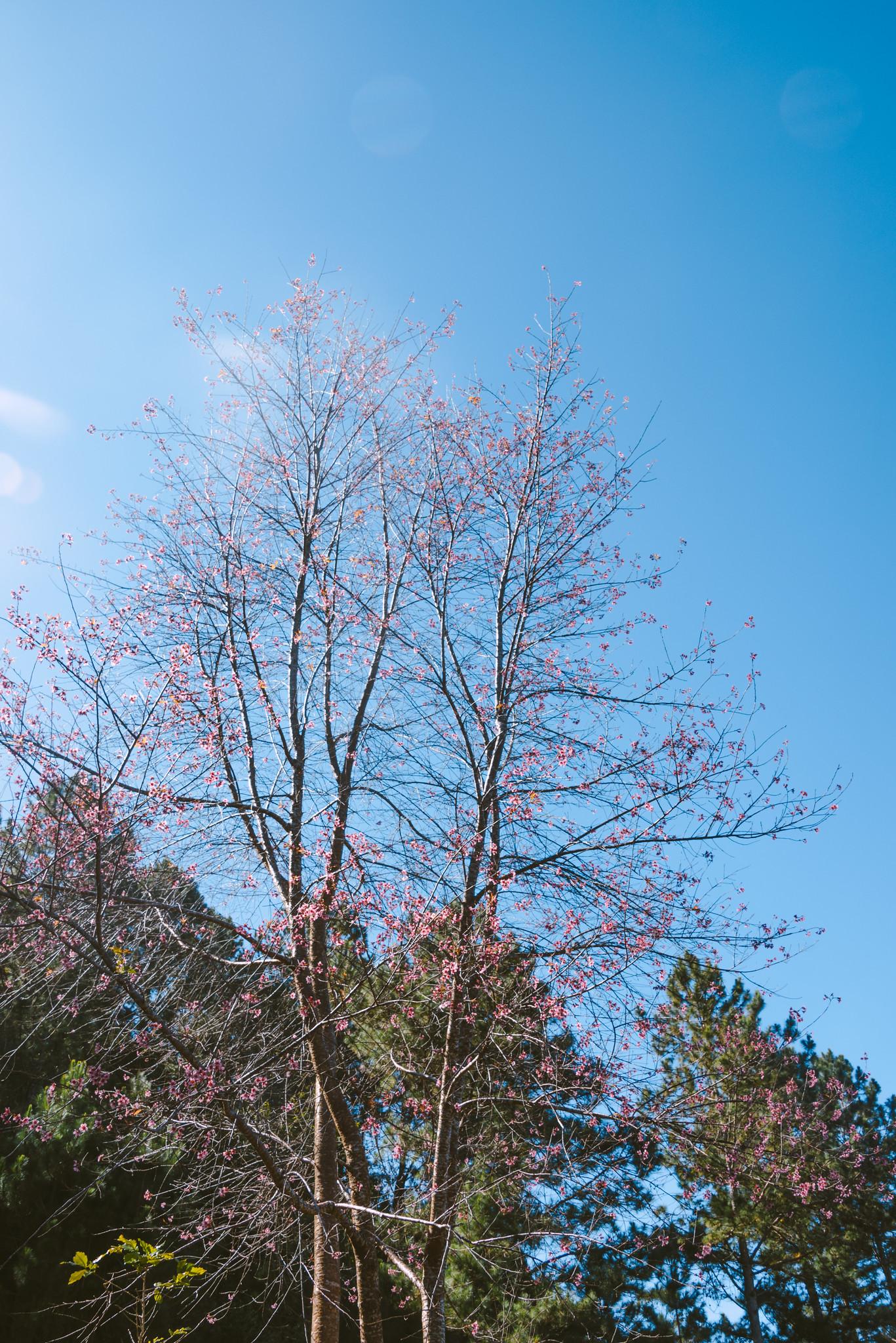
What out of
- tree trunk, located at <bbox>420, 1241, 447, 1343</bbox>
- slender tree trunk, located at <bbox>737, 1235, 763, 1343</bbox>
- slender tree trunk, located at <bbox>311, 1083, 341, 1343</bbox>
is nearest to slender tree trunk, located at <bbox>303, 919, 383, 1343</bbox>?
slender tree trunk, located at <bbox>311, 1083, 341, 1343</bbox>

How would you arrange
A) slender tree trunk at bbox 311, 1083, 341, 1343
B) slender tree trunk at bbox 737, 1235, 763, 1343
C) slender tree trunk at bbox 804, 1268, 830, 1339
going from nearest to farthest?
1. slender tree trunk at bbox 311, 1083, 341, 1343
2. slender tree trunk at bbox 737, 1235, 763, 1343
3. slender tree trunk at bbox 804, 1268, 830, 1339

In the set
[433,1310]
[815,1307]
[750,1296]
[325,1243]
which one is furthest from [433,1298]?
[815,1307]

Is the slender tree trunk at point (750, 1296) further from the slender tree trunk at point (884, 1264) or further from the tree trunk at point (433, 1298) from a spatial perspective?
the tree trunk at point (433, 1298)

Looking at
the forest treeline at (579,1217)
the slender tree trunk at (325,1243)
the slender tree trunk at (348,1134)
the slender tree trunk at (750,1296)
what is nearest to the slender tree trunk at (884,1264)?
the forest treeline at (579,1217)

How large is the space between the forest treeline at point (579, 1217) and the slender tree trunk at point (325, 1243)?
0.61ft

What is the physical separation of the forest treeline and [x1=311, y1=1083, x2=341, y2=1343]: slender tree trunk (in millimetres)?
185

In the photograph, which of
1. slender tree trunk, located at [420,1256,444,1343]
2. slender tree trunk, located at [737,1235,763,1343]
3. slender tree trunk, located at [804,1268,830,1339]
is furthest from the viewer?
slender tree trunk, located at [804,1268,830,1339]

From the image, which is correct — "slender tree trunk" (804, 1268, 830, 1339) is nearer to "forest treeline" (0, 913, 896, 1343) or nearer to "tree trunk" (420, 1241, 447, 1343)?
"forest treeline" (0, 913, 896, 1343)

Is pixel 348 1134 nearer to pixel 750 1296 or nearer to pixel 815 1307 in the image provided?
pixel 750 1296

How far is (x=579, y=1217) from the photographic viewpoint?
7.21 m

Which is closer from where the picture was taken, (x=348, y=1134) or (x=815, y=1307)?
(x=348, y=1134)

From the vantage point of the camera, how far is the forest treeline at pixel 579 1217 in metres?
5.93

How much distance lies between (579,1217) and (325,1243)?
96.7 inches

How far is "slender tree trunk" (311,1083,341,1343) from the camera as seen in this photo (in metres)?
5.76
